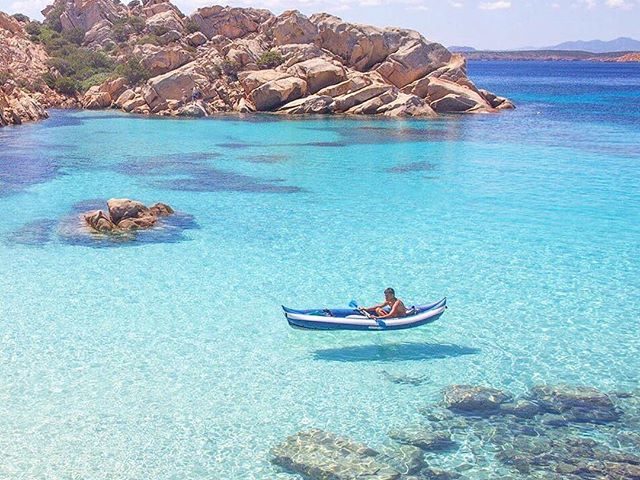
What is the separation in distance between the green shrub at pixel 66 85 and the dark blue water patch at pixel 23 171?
29.6 m

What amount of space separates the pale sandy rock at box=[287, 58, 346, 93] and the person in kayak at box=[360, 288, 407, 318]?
4613cm

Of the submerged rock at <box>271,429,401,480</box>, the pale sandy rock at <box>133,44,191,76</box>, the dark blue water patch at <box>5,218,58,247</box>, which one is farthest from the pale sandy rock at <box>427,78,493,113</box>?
the submerged rock at <box>271,429,401,480</box>

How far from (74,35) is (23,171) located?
49.5 metres

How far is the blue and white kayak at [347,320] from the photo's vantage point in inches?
590

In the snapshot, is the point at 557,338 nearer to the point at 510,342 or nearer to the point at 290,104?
the point at 510,342

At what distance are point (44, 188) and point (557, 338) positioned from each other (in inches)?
900

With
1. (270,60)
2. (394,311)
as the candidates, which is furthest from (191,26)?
(394,311)

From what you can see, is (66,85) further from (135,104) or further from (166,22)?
(166,22)

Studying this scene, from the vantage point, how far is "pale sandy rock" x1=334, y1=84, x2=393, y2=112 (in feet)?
194

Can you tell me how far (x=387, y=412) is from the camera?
12.9 m

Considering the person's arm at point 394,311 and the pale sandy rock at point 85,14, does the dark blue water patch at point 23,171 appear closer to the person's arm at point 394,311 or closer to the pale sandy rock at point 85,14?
the person's arm at point 394,311

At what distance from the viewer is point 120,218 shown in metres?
24.4

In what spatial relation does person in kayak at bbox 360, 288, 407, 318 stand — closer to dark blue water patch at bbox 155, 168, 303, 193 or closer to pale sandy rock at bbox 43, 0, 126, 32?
dark blue water patch at bbox 155, 168, 303, 193

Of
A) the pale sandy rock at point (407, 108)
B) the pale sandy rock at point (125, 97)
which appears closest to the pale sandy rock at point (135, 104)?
the pale sandy rock at point (125, 97)
